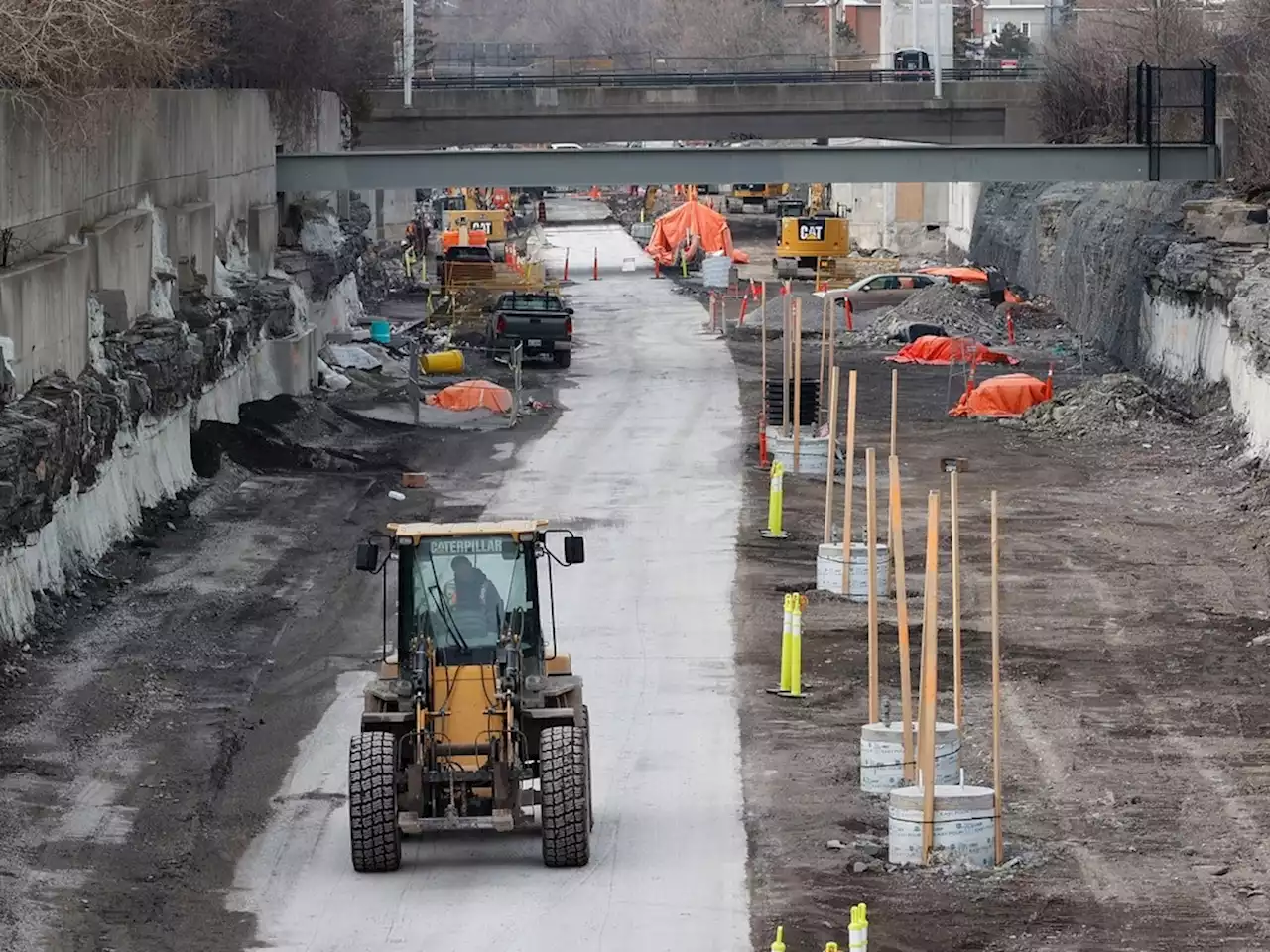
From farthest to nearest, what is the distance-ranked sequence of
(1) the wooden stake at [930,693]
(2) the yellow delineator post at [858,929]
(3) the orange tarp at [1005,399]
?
(3) the orange tarp at [1005,399] < (1) the wooden stake at [930,693] < (2) the yellow delineator post at [858,929]

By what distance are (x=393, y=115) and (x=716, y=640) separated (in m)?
51.8

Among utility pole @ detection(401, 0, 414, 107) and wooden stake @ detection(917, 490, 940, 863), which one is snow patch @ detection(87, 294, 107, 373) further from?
utility pole @ detection(401, 0, 414, 107)

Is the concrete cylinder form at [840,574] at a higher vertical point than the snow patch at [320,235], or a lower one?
lower

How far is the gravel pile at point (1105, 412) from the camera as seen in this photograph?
43125 millimetres

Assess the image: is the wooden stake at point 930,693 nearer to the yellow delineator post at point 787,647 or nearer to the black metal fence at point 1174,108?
the yellow delineator post at point 787,647

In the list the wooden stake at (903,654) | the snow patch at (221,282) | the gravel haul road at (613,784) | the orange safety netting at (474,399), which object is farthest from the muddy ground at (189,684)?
the orange safety netting at (474,399)

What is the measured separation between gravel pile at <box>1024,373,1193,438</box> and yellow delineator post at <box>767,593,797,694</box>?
20.3m

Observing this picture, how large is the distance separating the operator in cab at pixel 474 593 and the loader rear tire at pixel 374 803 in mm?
1161

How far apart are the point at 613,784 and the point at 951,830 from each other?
3.93 meters

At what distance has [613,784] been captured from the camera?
2027cm

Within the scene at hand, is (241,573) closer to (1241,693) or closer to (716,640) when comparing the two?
(716,640)

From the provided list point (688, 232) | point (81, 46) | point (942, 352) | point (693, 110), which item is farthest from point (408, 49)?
point (81, 46)

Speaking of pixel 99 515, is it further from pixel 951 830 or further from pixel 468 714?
pixel 951 830

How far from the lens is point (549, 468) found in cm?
3978
